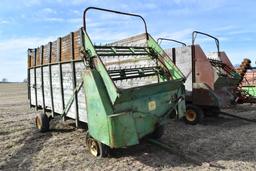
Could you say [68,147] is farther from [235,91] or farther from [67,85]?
[235,91]

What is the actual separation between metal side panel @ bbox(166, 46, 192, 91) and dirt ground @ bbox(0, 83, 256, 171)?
134 cm

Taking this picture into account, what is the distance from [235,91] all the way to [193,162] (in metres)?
5.34

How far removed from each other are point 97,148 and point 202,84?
426cm

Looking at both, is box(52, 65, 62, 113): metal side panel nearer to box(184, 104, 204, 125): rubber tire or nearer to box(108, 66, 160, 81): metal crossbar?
box(108, 66, 160, 81): metal crossbar

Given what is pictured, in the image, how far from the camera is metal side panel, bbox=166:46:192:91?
30.3 ft

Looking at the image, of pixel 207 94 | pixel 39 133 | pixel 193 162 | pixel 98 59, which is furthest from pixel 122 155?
pixel 207 94

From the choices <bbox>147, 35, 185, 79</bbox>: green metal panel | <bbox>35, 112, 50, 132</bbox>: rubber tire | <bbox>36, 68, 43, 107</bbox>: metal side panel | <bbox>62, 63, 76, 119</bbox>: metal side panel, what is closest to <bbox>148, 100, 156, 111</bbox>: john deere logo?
<bbox>147, 35, 185, 79</bbox>: green metal panel

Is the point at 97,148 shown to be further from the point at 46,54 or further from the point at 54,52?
the point at 46,54

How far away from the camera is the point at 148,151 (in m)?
5.96

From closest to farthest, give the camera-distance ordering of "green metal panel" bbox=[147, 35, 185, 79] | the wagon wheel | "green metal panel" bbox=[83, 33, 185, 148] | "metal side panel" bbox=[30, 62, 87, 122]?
"green metal panel" bbox=[83, 33, 185, 148] < the wagon wheel < "metal side panel" bbox=[30, 62, 87, 122] < "green metal panel" bbox=[147, 35, 185, 79]

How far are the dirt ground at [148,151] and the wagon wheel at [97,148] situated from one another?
99 millimetres

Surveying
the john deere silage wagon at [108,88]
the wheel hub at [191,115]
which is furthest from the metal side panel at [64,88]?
the wheel hub at [191,115]

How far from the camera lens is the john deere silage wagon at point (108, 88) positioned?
5176 millimetres

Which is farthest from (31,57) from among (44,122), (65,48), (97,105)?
(97,105)
